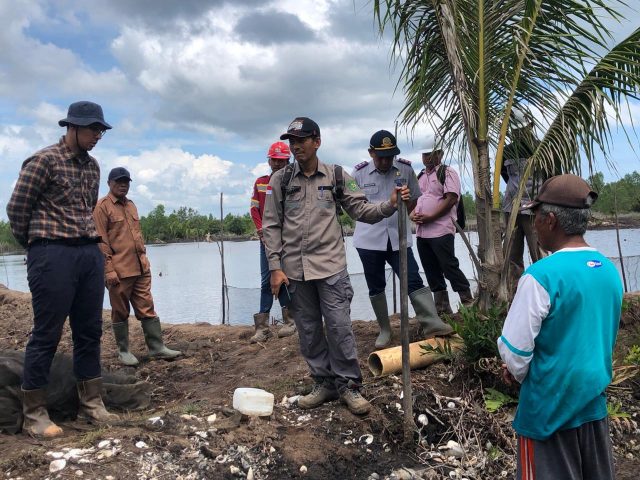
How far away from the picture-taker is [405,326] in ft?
12.8

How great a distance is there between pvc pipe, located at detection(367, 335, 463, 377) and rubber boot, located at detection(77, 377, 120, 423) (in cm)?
206

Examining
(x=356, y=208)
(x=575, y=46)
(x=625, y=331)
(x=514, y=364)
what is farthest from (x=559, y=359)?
(x=625, y=331)

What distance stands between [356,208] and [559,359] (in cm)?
221

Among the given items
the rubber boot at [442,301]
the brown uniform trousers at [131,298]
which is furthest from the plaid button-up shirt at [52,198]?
the rubber boot at [442,301]

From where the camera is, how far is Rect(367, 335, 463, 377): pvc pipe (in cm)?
476

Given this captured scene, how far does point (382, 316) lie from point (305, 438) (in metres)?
1.82

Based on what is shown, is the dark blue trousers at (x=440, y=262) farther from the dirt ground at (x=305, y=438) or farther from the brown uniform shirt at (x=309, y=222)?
the brown uniform shirt at (x=309, y=222)

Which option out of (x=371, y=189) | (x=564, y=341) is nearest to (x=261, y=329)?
(x=371, y=189)

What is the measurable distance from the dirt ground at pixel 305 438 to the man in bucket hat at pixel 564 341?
1.64m

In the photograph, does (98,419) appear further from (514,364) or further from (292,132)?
(514,364)

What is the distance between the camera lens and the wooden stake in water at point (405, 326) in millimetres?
3863

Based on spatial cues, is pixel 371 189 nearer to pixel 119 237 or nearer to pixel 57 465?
pixel 119 237

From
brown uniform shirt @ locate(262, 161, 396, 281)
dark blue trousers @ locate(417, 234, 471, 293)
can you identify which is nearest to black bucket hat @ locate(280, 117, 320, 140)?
brown uniform shirt @ locate(262, 161, 396, 281)

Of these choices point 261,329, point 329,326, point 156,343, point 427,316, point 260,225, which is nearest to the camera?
point 329,326
